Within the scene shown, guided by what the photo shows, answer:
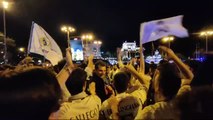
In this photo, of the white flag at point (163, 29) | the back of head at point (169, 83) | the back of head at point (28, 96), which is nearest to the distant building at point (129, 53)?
the white flag at point (163, 29)

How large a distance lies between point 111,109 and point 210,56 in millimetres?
1552

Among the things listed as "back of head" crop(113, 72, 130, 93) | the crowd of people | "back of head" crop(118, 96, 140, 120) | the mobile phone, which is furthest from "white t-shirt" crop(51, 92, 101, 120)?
the mobile phone

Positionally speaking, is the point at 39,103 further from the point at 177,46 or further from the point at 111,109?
the point at 177,46

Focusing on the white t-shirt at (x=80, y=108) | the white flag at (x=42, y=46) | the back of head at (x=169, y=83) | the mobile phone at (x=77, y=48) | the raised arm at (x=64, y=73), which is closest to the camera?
the back of head at (x=169, y=83)

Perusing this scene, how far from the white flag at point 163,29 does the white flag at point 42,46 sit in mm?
2904

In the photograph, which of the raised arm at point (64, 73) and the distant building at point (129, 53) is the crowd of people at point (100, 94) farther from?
the distant building at point (129, 53)

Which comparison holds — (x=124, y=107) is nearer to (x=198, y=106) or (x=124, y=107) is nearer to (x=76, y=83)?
(x=76, y=83)

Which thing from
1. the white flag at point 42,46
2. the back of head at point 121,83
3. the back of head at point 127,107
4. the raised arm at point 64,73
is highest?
the white flag at point 42,46

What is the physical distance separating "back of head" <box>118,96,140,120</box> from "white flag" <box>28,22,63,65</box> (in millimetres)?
4852

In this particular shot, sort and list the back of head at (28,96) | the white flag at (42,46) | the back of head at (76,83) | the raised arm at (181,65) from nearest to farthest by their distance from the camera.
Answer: the back of head at (28,96) < the back of head at (76,83) < the raised arm at (181,65) < the white flag at (42,46)

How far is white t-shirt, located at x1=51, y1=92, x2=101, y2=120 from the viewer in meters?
4.27

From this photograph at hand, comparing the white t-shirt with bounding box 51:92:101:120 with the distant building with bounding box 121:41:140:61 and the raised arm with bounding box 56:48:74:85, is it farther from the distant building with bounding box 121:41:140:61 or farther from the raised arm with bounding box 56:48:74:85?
the distant building with bounding box 121:41:140:61

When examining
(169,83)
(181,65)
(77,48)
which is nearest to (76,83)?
(169,83)

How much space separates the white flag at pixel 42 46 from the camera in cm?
945
